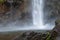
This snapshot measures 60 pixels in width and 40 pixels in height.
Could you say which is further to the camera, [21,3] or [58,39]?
[21,3]

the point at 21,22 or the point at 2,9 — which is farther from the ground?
the point at 2,9

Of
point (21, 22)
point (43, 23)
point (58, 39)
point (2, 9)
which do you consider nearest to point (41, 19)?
point (43, 23)

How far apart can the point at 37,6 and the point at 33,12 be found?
479mm

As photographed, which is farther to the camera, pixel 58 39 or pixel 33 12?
pixel 33 12

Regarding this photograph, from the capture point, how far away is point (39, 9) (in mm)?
12789

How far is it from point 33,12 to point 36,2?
0.71 metres

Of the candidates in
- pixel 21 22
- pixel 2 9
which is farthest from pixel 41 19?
pixel 2 9

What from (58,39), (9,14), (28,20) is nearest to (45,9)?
(28,20)

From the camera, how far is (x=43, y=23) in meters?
12.3

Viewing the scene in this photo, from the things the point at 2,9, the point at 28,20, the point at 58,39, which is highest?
the point at 2,9

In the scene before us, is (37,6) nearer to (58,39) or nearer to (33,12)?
(33,12)

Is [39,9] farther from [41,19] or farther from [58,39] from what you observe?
[58,39]

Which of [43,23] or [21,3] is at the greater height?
[21,3]

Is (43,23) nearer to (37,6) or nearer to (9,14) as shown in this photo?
(37,6)
